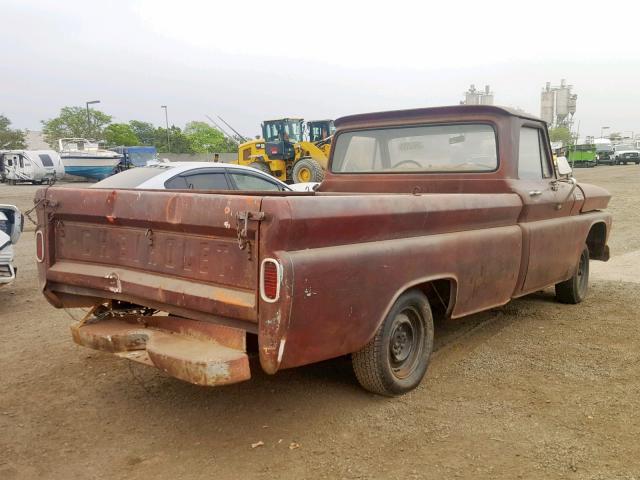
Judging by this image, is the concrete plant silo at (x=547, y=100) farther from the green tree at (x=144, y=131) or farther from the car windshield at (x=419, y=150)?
the car windshield at (x=419, y=150)

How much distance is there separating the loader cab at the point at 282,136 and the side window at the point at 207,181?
13798mm

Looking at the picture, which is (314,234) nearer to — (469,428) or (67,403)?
(469,428)

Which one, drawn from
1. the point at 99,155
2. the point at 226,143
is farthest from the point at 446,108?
the point at 226,143

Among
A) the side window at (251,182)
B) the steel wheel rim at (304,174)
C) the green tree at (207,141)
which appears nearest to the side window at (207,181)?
the side window at (251,182)

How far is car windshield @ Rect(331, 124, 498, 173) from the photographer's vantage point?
4707 millimetres

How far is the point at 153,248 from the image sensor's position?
326 cm

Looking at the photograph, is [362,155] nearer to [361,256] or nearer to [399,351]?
[399,351]

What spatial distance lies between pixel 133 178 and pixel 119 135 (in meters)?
60.1

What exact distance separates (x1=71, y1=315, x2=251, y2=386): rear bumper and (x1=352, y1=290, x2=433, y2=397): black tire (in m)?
0.84

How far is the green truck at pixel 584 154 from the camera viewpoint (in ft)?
152

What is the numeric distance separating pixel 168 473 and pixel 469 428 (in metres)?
1.59

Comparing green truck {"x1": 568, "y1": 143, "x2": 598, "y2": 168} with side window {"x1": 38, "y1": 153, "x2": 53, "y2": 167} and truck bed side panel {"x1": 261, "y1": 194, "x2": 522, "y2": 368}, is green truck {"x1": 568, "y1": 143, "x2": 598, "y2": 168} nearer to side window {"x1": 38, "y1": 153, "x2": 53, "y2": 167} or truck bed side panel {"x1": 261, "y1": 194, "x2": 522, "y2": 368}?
side window {"x1": 38, "y1": 153, "x2": 53, "y2": 167}

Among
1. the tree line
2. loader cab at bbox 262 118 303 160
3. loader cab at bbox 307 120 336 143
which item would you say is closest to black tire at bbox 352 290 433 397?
loader cab at bbox 262 118 303 160

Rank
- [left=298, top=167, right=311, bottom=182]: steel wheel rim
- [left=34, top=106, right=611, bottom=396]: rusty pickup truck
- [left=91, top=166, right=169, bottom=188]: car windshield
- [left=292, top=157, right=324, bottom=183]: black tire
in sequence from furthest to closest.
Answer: [left=298, top=167, right=311, bottom=182]: steel wheel rim, [left=292, top=157, right=324, bottom=183]: black tire, [left=91, top=166, right=169, bottom=188]: car windshield, [left=34, top=106, right=611, bottom=396]: rusty pickup truck
